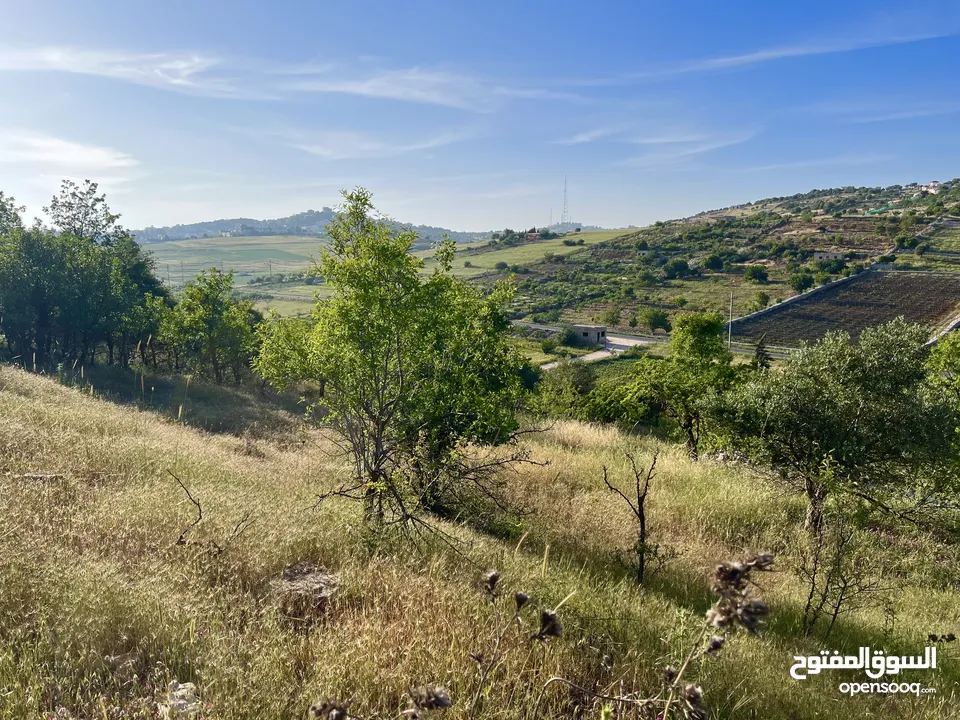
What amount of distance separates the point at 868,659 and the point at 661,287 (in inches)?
4005

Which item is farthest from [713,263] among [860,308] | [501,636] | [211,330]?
[501,636]

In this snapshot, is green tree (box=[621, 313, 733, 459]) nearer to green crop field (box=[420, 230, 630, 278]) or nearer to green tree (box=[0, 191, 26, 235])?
green tree (box=[0, 191, 26, 235])

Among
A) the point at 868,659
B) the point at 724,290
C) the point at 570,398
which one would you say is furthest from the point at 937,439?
the point at 724,290

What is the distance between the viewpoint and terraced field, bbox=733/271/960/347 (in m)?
68.9

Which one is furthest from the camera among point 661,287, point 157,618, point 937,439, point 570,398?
point 661,287

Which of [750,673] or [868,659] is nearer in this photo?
[750,673]

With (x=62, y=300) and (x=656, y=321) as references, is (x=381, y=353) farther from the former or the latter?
(x=656, y=321)

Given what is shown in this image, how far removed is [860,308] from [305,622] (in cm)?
9416

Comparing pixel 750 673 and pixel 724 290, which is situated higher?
pixel 724 290

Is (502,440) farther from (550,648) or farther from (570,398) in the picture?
(570,398)

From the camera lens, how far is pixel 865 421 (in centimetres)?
1038

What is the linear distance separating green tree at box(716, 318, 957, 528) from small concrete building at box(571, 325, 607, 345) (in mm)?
64646

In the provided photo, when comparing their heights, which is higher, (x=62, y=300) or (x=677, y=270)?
(x=677, y=270)

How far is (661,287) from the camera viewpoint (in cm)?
10050
